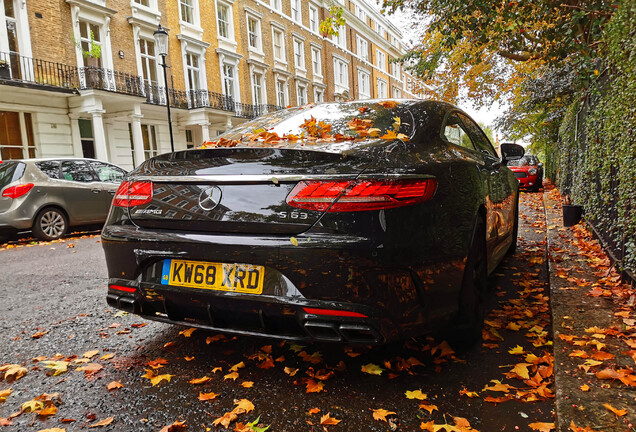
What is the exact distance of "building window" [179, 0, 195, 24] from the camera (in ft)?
76.6

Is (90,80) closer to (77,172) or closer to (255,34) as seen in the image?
(77,172)

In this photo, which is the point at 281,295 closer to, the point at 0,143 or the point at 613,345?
the point at 613,345

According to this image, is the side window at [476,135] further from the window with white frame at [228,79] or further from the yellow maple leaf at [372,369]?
the window with white frame at [228,79]

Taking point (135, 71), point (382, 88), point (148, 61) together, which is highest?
point (382, 88)

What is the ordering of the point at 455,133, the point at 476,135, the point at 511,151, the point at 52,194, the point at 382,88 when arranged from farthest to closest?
the point at 382,88, the point at 52,194, the point at 511,151, the point at 476,135, the point at 455,133

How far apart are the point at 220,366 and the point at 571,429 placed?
5.78 feet

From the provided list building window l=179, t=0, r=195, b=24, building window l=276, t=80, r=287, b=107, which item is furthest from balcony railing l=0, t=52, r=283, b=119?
building window l=276, t=80, r=287, b=107

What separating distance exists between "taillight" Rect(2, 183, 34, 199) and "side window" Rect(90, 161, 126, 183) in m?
1.66

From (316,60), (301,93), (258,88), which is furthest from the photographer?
(316,60)

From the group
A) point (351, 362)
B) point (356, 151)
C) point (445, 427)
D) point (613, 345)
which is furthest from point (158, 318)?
point (613, 345)

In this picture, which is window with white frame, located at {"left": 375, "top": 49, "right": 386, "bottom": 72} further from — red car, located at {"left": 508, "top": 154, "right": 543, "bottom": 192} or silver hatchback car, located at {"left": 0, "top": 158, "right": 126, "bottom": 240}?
silver hatchback car, located at {"left": 0, "top": 158, "right": 126, "bottom": 240}

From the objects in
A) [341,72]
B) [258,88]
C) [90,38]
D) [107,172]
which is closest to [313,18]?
[341,72]

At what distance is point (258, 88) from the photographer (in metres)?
29.8

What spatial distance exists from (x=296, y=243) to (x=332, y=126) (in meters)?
1.02
